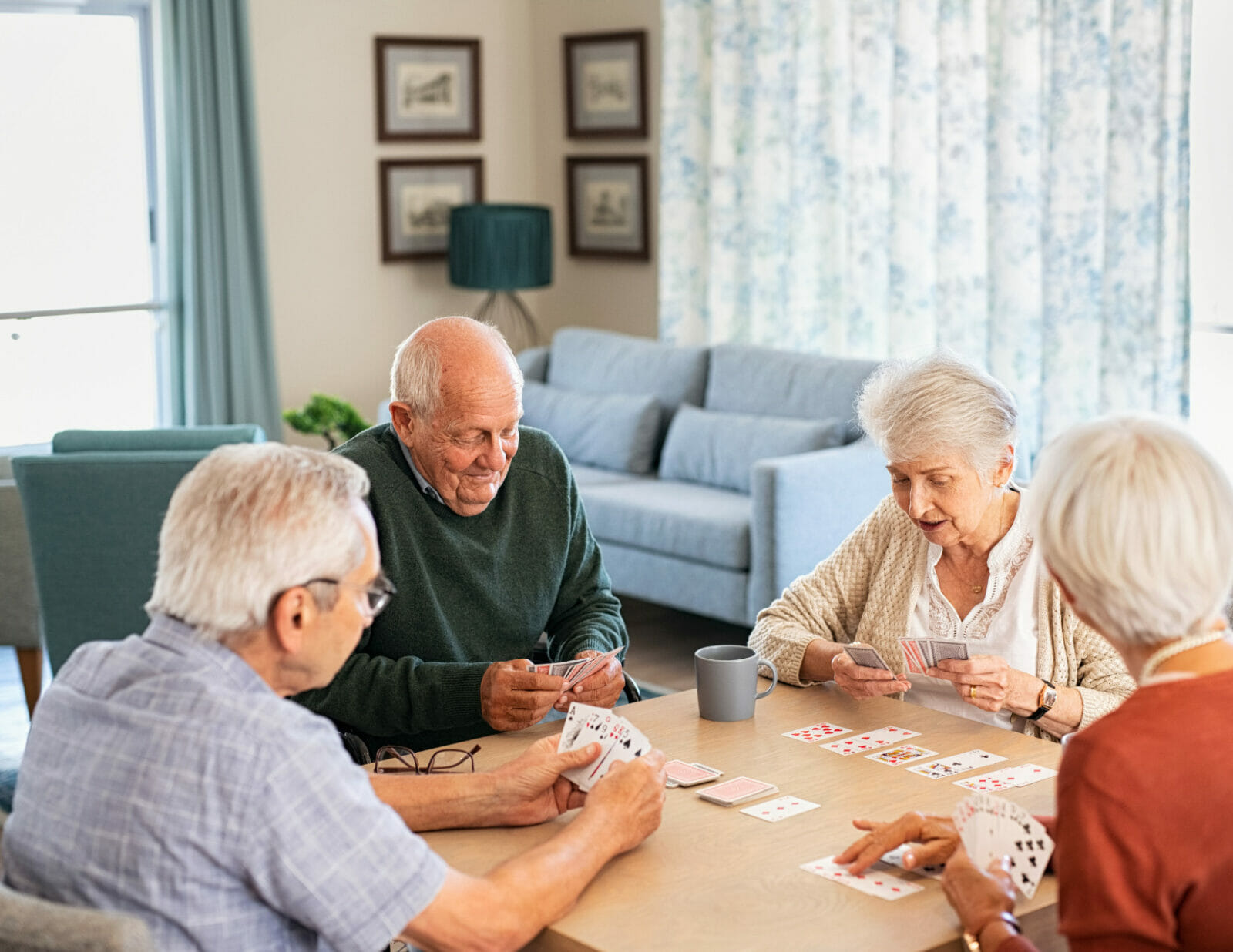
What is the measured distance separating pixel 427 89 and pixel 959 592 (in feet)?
17.6

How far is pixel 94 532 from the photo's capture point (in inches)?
157

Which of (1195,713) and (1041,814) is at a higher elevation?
(1195,713)

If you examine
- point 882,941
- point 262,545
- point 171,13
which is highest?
point 171,13

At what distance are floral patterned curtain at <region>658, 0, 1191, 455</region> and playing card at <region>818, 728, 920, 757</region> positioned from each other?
9.61 ft

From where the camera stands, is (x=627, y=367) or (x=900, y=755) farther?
(x=627, y=367)

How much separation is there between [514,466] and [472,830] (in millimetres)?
904

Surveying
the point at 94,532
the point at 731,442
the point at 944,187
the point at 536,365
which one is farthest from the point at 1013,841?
the point at 536,365

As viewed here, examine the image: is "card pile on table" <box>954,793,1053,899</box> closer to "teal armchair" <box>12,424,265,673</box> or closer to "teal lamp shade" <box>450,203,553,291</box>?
"teal armchair" <box>12,424,265,673</box>

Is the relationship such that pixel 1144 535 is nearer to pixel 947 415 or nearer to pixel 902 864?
pixel 902 864

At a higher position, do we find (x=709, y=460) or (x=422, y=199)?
(x=422, y=199)

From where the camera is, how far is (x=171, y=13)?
20.3 ft

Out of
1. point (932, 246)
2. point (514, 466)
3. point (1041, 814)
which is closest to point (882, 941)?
point (1041, 814)

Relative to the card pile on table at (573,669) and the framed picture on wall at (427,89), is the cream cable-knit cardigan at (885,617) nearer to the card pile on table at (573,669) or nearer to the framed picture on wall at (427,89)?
the card pile on table at (573,669)

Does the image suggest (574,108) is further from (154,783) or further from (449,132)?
(154,783)
